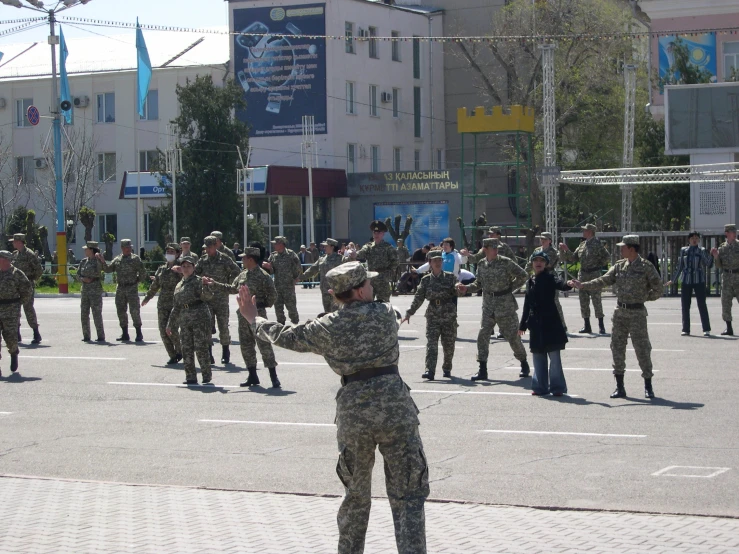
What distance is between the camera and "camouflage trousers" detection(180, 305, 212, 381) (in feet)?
50.1

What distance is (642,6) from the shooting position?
42938mm

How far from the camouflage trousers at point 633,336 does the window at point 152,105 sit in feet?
181

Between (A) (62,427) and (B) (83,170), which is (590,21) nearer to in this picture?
(B) (83,170)

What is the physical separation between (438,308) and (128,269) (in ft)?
28.1

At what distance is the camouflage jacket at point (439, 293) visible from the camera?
15094mm

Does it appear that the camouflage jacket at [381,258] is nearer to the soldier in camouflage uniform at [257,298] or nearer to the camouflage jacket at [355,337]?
the soldier in camouflage uniform at [257,298]

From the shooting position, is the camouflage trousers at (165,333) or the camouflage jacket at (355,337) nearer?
the camouflage jacket at (355,337)

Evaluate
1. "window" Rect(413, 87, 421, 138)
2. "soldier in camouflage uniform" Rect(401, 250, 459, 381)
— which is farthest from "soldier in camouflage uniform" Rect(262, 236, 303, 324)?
"window" Rect(413, 87, 421, 138)

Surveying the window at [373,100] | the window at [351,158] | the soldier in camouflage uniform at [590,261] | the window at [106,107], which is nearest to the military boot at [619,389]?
the soldier in camouflage uniform at [590,261]

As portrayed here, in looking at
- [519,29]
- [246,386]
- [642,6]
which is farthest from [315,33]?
[246,386]

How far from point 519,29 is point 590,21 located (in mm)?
3898

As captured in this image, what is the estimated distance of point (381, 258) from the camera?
58.7 feet

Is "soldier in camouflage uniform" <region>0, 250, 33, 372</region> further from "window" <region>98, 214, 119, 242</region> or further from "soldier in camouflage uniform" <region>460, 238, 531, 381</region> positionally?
"window" <region>98, 214, 119, 242</region>

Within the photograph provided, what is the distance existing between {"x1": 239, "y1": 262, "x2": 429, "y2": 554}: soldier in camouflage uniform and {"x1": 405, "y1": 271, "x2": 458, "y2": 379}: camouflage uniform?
8.60 m
